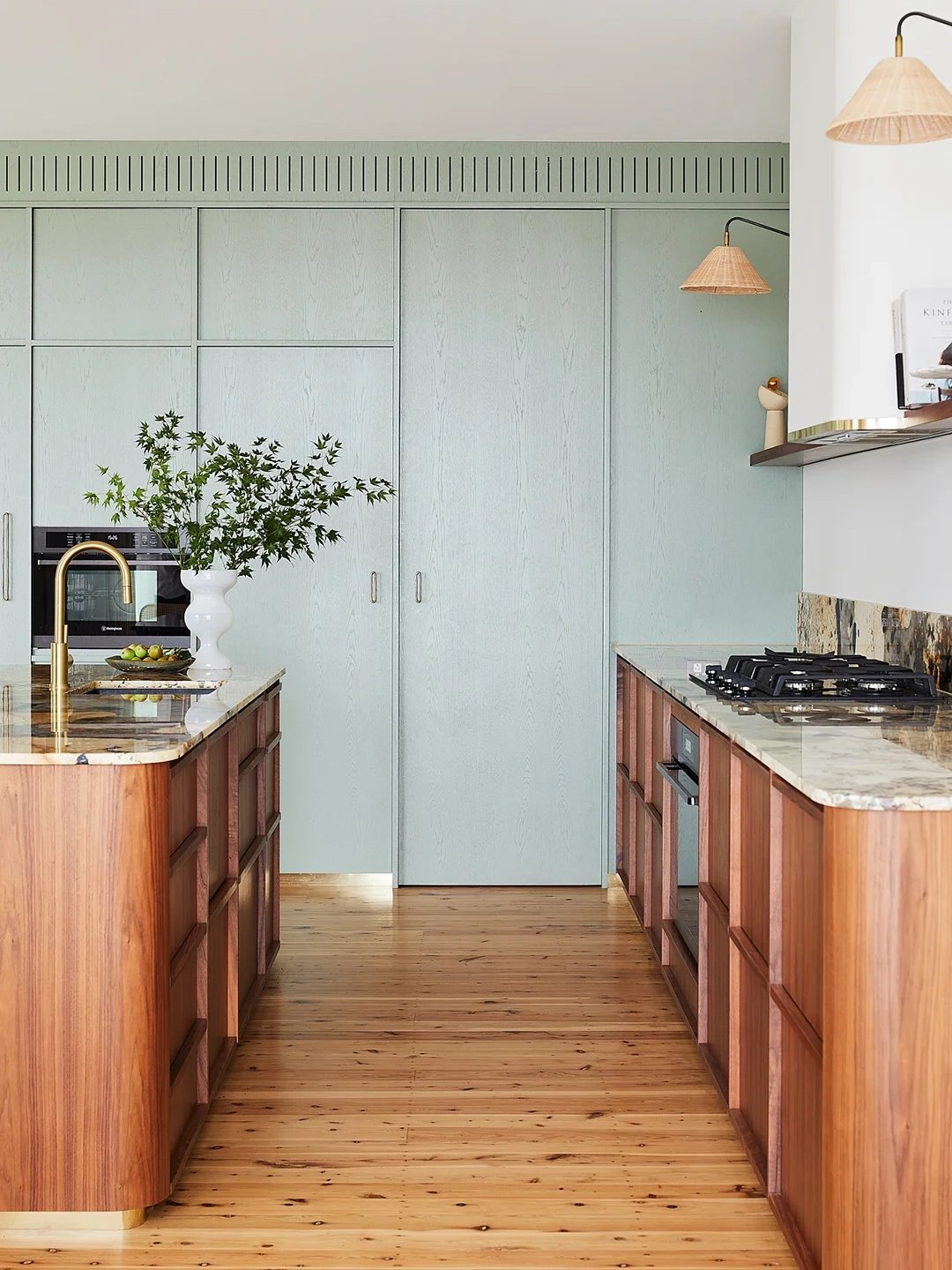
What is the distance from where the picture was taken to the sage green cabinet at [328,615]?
4.61m

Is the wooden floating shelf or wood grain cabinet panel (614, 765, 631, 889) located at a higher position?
the wooden floating shelf

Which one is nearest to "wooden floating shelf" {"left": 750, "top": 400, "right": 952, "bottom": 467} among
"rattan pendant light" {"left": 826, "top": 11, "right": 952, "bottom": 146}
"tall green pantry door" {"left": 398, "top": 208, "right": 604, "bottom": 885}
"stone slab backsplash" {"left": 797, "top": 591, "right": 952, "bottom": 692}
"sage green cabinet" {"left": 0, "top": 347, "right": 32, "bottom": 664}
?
"stone slab backsplash" {"left": 797, "top": 591, "right": 952, "bottom": 692}

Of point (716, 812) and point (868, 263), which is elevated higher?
point (868, 263)

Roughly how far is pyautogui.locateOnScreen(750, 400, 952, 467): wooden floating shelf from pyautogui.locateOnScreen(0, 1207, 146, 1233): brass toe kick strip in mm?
2161

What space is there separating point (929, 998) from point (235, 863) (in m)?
1.73

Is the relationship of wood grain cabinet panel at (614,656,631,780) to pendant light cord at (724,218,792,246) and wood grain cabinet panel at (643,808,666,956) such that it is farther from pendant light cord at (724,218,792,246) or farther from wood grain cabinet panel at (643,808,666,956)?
pendant light cord at (724,218,792,246)

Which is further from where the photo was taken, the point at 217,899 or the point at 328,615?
the point at 328,615

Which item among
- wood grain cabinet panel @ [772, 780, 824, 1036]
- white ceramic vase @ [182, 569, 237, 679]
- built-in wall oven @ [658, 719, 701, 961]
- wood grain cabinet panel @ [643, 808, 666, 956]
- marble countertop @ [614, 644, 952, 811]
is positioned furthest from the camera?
wood grain cabinet panel @ [643, 808, 666, 956]

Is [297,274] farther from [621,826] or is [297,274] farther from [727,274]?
[621,826]

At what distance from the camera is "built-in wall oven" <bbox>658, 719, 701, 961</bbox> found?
294 cm

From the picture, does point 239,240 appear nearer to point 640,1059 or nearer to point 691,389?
point 691,389

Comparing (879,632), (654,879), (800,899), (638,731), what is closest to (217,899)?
(800,899)

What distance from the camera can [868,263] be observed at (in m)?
2.92

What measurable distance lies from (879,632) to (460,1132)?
1.78 m
